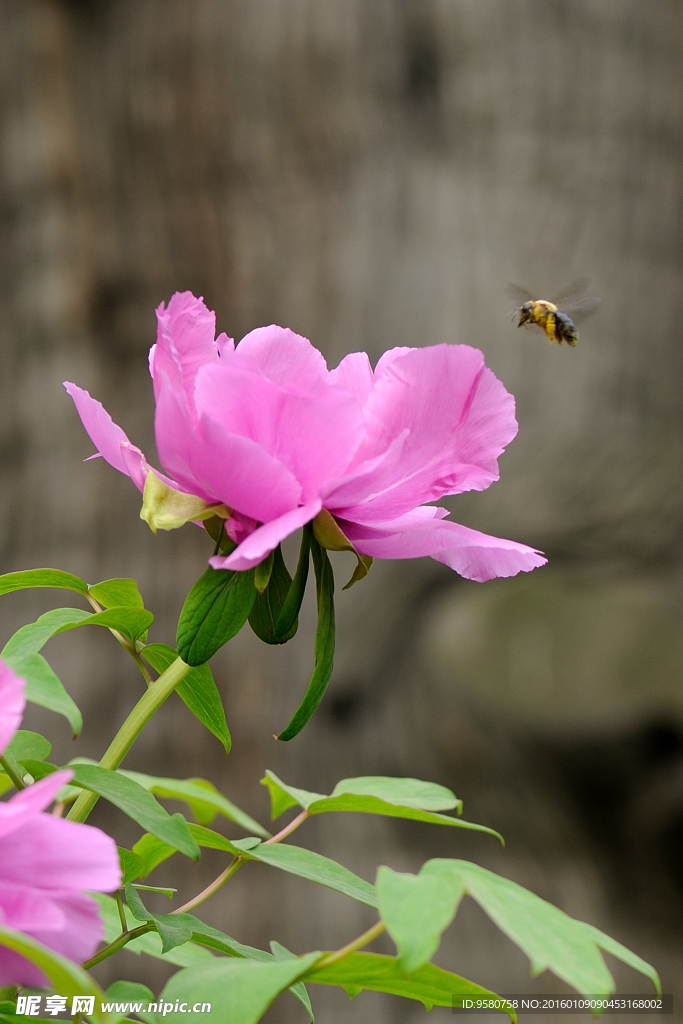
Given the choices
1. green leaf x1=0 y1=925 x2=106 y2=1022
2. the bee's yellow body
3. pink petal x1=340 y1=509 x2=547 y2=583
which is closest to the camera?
green leaf x1=0 y1=925 x2=106 y2=1022

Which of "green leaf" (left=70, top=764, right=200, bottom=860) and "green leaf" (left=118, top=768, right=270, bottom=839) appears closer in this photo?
"green leaf" (left=70, top=764, right=200, bottom=860)

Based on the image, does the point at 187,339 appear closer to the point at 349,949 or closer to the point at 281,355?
the point at 281,355

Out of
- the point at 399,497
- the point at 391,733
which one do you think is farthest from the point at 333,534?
the point at 391,733

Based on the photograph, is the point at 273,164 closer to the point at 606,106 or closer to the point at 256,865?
the point at 606,106

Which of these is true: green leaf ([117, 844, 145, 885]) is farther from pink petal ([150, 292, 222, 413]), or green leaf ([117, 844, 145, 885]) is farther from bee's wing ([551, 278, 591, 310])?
bee's wing ([551, 278, 591, 310])

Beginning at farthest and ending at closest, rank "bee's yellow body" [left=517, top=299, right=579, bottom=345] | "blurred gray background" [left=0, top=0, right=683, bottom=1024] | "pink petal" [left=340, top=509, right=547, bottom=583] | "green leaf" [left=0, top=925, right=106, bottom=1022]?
"blurred gray background" [left=0, top=0, right=683, bottom=1024] < "bee's yellow body" [left=517, top=299, right=579, bottom=345] < "pink petal" [left=340, top=509, right=547, bottom=583] < "green leaf" [left=0, top=925, right=106, bottom=1022]

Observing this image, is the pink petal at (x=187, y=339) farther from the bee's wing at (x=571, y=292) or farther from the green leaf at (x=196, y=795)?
the bee's wing at (x=571, y=292)

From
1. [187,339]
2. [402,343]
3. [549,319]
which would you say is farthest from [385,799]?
[402,343]

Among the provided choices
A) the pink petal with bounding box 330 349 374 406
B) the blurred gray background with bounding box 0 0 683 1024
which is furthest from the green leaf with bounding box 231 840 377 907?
the blurred gray background with bounding box 0 0 683 1024
